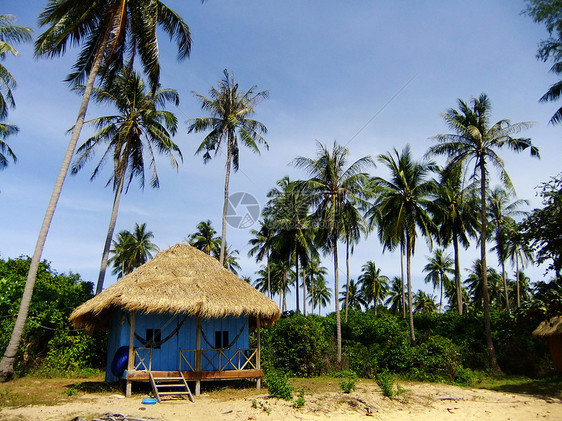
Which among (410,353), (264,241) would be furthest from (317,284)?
(410,353)

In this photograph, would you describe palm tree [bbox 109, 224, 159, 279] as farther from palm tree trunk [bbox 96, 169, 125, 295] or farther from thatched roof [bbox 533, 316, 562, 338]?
thatched roof [bbox 533, 316, 562, 338]

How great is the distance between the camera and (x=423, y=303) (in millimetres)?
52250

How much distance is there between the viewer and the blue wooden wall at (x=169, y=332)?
12750 millimetres

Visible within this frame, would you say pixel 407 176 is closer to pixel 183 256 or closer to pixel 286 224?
pixel 286 224

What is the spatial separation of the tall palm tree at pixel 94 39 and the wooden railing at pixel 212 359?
492 centimetres

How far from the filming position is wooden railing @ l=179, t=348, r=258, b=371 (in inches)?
494

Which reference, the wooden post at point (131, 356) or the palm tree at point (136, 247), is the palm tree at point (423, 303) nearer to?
the palm tree at point (136, 247)

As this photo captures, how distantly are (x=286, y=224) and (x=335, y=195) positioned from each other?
22.6ft

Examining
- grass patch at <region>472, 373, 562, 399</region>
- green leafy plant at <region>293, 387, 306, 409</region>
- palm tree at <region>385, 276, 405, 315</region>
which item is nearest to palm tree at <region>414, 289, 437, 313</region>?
palm tree at <region>385, 276, 405, 315</region>

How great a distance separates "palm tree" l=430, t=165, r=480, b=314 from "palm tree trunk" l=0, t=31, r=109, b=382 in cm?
1871

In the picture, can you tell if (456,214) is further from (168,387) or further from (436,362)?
(168,387)

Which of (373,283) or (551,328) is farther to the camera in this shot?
(373,283)

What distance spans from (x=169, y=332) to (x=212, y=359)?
5.13 feet

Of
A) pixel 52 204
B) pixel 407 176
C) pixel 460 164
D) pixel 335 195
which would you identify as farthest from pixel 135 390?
pixel 407 176
